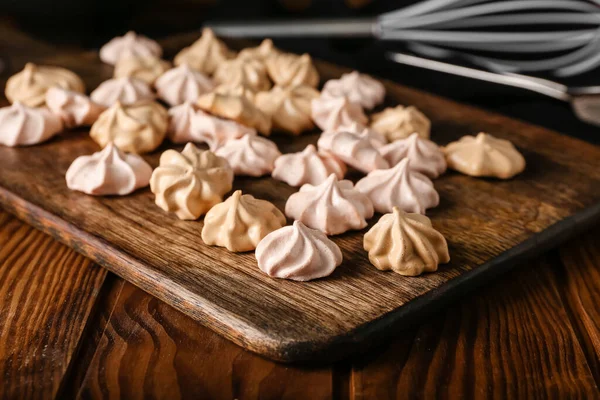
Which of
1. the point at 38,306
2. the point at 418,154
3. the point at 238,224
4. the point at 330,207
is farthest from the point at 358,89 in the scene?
the point at 38,306

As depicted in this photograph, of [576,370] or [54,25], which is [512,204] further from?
[54,25]

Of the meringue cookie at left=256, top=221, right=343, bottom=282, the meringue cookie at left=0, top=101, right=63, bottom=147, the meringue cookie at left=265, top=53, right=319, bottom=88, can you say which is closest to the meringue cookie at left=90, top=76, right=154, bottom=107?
the meringue cookie at left=0, top=101, right=63, bottom=147

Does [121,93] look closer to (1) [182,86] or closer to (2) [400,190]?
(1) [182,86]

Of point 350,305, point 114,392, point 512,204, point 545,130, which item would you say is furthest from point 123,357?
point 545,130

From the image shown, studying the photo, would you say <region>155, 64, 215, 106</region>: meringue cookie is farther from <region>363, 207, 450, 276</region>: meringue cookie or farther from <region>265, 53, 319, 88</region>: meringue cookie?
<region>363, 207, 450, 276</region>: meringue cookie

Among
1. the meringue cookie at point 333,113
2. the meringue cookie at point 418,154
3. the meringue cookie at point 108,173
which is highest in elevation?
the meringue cookie at point 418,154

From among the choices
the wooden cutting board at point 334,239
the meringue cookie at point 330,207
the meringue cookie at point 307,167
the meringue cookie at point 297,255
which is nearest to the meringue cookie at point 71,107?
the wooden cutting board at point 334,239

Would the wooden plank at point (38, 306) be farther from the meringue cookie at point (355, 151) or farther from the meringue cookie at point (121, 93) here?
the meringue cookie at point (355, 151)
